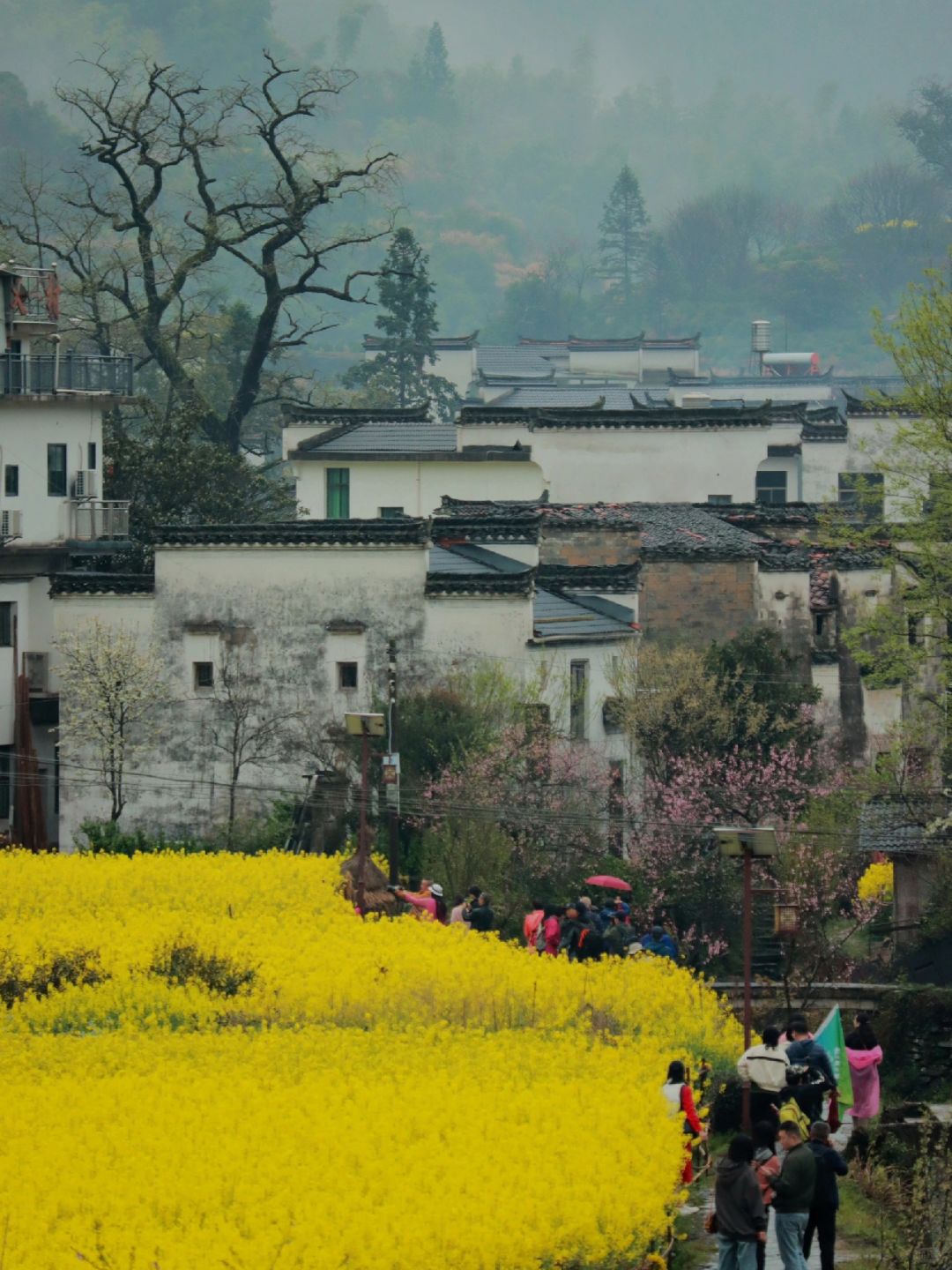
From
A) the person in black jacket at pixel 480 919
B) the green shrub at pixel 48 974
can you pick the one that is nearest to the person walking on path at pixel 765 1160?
the green shrub at pixel 48 974

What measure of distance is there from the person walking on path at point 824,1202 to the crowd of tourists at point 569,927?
10565mm

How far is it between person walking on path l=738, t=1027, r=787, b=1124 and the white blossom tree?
2553 cm

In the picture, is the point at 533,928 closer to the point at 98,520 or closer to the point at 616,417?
the point at 98,520

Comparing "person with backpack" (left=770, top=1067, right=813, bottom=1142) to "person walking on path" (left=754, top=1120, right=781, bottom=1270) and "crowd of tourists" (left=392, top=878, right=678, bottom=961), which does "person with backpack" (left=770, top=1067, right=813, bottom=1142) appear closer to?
"person walking on path" (left=754, top=1120, right=781, bottom=1270)

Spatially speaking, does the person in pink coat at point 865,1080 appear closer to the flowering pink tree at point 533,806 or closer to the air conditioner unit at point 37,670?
the flowering pink tree at point 533,806

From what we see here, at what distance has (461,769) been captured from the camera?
150 feet

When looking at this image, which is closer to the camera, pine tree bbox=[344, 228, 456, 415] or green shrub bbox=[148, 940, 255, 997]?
green shrub bbox=[148, 940, 255, 997]

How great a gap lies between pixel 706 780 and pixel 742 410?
2944 centimetres

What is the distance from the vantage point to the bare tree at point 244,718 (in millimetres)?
49812

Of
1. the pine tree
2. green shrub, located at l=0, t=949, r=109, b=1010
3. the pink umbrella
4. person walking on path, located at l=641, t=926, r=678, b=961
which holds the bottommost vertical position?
green shrub, located at l=0, t=949, r=109, b=1010

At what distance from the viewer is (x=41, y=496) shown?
55.9 metres

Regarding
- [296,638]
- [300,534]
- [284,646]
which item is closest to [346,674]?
[296,638]

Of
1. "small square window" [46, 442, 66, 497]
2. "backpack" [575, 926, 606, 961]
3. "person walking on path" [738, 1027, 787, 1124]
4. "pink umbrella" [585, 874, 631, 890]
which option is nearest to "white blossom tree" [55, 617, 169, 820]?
"small square window" [46, 442, 66, 497]

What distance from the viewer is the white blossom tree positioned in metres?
50.1
